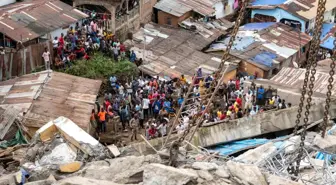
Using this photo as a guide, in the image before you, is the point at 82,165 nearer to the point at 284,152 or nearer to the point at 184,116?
the point at 284,152

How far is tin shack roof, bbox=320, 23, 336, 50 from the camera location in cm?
3973

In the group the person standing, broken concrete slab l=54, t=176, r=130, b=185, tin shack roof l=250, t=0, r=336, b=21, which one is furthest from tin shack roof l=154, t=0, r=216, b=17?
broken concrete slab l=54, t=176, r=130, b=185

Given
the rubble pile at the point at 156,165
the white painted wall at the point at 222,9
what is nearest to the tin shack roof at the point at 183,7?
the white painted wall at the point at 222,9

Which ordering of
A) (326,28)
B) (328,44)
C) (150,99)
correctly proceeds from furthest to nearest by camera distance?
(326,28) < (328,44) < (150,99)

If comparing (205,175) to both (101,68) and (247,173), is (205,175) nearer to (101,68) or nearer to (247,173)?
(247,173)

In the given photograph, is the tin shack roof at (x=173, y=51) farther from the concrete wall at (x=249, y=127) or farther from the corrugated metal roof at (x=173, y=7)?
the concrete wall at (x=249, y=127)

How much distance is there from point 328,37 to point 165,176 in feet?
107

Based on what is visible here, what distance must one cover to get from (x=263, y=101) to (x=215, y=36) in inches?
508

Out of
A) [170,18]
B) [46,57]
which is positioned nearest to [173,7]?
[170,18]

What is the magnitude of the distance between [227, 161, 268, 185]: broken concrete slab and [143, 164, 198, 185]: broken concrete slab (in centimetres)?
102

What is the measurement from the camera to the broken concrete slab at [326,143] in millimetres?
14094

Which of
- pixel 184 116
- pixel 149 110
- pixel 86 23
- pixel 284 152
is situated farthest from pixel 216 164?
pixel 86 23

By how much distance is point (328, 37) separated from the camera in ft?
133

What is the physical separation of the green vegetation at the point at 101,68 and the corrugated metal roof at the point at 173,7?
973 centimetres
